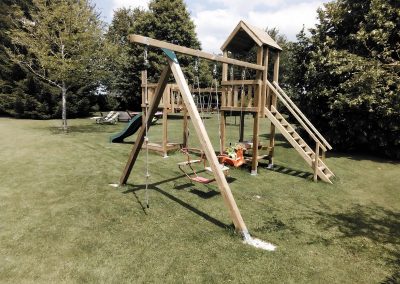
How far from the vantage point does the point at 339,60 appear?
524 inches

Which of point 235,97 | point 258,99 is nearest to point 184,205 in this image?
point 258,99

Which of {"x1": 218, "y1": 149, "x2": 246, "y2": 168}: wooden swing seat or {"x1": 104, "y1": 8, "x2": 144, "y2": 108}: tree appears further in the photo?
{"x1": 104, "y1": 8, "x2": 144, "y2": 108}: tree

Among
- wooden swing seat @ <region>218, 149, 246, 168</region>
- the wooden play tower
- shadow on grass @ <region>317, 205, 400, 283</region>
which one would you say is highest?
the wooden play tower

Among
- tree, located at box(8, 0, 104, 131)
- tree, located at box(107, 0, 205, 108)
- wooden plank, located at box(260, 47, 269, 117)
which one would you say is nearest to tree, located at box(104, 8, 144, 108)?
tree, located at box(107, 0, 205, 108)

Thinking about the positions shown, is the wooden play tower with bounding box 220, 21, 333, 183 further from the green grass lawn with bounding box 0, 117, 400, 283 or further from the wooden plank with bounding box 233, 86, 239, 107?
the green grass lawn with bounding box 0, 117, 400, 283

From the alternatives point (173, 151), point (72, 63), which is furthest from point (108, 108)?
point (173, 151)

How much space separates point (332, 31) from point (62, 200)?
14503 mm

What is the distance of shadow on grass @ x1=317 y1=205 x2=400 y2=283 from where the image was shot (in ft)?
18.4

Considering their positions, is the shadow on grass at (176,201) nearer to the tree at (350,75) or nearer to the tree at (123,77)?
the tree at (350,75)

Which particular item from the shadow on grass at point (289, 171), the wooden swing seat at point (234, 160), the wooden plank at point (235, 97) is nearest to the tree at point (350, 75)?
the shadow on grass at point (289, 171)

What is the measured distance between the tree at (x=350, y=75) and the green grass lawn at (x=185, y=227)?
127 inches

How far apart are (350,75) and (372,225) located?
29.4 ft

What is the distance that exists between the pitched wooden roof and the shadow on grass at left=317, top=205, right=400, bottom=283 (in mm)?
5950

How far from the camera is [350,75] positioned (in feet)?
44.4
